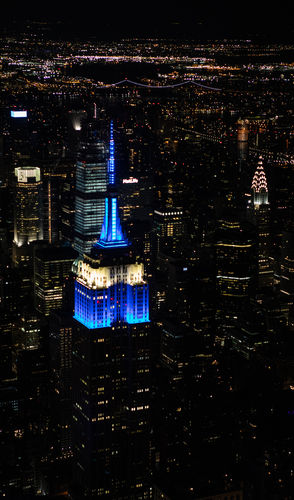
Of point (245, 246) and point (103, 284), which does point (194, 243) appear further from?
point (103, 284)

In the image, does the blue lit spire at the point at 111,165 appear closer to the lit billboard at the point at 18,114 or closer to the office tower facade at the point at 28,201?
the lit billboard at the point at 18,114

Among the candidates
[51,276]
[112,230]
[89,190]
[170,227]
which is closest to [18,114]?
[89,190]

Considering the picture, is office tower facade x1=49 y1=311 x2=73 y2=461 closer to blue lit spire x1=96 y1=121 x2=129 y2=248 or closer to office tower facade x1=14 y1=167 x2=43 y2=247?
blue lit spire x1=96 y1=121 x2=129 y2=248

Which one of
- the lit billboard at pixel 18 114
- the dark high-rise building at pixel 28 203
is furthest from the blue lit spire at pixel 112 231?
the dark high-rise building at pixel 28 203

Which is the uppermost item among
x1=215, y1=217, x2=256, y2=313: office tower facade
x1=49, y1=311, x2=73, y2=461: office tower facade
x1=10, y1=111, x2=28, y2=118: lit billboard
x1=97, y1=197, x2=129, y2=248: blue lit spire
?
x1=10, y1=111, x2=28, y2=118: lit billboard

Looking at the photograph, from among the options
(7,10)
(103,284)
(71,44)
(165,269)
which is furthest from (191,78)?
(165,269)

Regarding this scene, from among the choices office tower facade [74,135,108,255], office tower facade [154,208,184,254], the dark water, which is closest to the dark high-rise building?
office tower facade [74,135,108,255]
